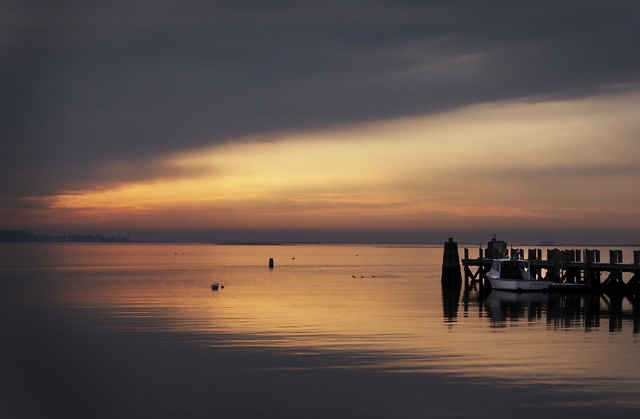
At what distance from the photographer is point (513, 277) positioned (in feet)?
170

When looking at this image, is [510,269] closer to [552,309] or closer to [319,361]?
[552,309]

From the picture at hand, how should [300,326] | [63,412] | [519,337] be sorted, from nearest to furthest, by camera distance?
[63,412] → [519,337] → [300,326]

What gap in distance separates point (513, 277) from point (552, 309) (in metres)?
14.4

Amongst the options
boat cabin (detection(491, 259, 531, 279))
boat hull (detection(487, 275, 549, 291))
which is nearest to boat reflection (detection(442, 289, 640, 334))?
boat hull (detection(487, 275, 549, 291))

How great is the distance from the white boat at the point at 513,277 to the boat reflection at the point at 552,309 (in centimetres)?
56

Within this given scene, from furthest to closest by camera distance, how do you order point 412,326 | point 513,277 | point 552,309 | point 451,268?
1. point 451,268
2. point 513,277
3. point 552,309
4. point 412,326

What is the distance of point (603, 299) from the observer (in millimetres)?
44500

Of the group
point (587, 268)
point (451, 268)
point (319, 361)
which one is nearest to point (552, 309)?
point (587, 268)

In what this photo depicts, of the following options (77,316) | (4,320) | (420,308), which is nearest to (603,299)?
(420,308)

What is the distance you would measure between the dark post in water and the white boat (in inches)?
141

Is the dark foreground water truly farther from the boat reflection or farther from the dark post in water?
the dark post in water

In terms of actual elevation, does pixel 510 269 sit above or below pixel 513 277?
above

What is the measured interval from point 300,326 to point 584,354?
41.2ft

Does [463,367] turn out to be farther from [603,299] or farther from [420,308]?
[603,299]
